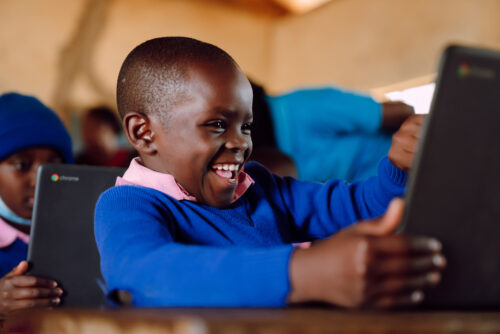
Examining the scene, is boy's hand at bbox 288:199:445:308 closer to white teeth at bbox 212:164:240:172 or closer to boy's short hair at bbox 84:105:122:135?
white teeth at bbox 212:164:240:172

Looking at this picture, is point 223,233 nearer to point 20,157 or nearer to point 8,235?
point 8,235

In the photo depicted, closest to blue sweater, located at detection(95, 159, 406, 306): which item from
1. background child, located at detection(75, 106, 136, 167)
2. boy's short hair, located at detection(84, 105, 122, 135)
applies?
background child, located at detection(75, 106, 136, 167)

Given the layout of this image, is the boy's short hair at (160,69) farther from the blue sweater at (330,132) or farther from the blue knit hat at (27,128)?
the blue knit hat at (27,128)

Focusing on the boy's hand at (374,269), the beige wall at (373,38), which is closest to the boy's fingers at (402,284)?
the boy's hand at (374,269)

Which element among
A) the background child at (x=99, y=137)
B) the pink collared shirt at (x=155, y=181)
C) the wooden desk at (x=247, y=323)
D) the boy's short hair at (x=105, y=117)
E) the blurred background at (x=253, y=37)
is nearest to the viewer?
the wooden desk at (x=247, y=323)

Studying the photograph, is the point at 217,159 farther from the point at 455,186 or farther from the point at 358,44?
the point at 358,44

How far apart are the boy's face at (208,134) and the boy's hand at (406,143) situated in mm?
249

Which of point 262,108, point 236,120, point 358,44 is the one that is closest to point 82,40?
point 358,44

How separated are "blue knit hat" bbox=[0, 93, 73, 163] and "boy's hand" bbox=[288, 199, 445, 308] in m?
1.22

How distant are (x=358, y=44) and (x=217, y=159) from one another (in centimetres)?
426

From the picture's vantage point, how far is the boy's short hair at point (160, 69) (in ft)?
2.75

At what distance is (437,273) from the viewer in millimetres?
433

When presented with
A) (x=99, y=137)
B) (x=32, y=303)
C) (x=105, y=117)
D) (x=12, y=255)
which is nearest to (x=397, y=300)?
(x=32, y=303)

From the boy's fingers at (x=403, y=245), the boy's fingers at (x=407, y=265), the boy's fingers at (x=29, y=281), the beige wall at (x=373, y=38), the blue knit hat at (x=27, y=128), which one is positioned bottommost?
the boy's fingers at (x=29, y=281)
